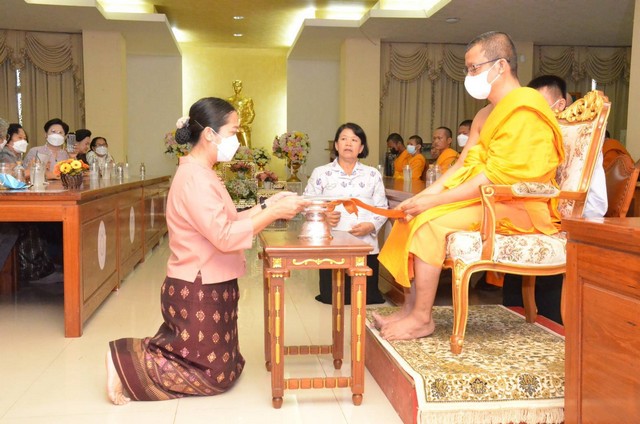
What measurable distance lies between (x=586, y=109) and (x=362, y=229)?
127cm

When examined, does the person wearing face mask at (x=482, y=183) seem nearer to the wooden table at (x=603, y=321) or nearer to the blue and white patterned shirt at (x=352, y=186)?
the wooden table at (x=603, y=321)

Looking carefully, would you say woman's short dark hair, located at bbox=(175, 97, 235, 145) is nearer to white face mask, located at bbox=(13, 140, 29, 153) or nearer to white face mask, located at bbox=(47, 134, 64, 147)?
white face mask, located at bbox=(13, 140, 29, 153)

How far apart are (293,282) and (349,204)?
7.74 ft

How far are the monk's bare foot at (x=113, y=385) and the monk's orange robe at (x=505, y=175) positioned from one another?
1.10 meters

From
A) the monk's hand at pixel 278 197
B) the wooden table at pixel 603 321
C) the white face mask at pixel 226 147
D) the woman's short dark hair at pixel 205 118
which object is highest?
the woman's short dark hair at pixel 205 118

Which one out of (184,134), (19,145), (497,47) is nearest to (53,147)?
(19,145)

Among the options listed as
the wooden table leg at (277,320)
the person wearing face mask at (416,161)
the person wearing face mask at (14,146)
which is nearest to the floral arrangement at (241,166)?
the person wearing face mask at (416,161)

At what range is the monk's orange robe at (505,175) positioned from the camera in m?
2.53

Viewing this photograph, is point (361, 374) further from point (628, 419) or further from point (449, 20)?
point (449, 20)

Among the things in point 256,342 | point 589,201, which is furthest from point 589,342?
point 256,342

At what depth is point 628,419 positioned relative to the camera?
1467mm

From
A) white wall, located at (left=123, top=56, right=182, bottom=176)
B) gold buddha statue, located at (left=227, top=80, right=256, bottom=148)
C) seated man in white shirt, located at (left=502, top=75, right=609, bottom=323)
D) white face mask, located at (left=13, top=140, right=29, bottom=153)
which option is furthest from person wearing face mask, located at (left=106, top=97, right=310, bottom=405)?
gold buddha statue, located at (left=227, top=80, right=256, bottom=148)

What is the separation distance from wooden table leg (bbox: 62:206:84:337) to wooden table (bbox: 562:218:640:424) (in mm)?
2400

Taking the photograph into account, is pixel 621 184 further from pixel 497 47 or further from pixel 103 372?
pixel 103 372
